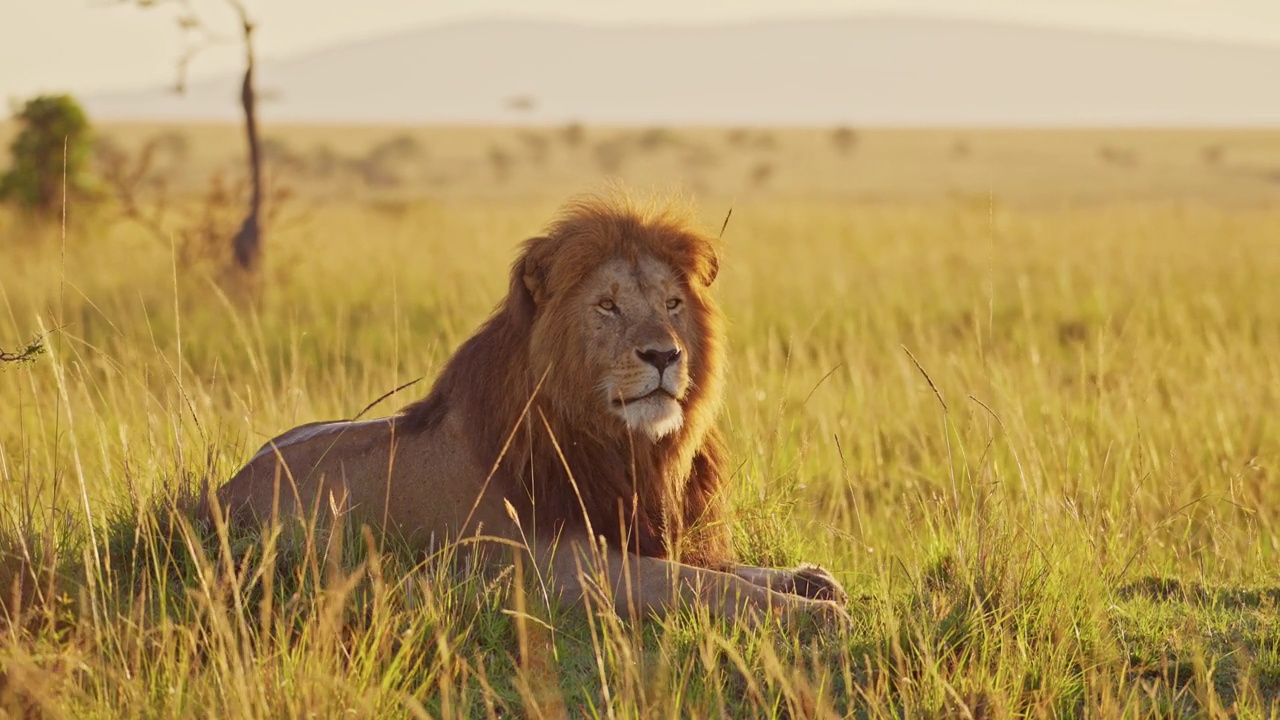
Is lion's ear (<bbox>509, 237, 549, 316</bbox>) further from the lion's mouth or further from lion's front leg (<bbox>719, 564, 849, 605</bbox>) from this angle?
lion's front leg (<bbox>719, 564, 849, 605</bbox>)

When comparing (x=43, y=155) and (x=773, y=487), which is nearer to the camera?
(x=773, y=487)

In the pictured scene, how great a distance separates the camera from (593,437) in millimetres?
4258

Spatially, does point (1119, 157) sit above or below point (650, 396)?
above

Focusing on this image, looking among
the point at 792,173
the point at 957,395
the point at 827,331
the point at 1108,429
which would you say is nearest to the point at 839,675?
the point at 1108,429

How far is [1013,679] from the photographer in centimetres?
371

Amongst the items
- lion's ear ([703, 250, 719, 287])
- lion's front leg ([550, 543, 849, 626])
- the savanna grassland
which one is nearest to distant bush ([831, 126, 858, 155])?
the savanna grassland

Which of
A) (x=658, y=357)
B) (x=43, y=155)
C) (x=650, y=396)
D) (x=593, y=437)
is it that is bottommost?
(x=593, y=437)

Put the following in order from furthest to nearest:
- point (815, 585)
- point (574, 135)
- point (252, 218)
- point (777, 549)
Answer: point (574, 135) → point (252, 218) → point (777, 549) → point (815, 585)

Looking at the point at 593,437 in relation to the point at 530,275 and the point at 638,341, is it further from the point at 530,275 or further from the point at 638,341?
the point at 530,275

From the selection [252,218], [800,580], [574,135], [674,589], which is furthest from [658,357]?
[574,135]

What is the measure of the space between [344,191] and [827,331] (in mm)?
31248

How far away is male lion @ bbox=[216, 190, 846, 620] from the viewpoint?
4.11 metres

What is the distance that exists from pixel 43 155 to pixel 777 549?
1320 cm

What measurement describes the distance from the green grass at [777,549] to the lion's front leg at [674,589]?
7 centimetres
